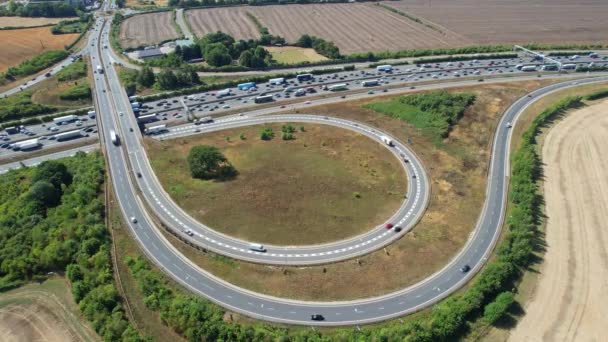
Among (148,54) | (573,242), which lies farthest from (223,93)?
(573,242)

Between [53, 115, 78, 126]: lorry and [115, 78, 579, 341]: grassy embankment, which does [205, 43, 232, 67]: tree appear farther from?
[115, 78, 579, 341]: grassy embankment

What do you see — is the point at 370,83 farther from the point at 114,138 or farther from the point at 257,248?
the point at 257,248

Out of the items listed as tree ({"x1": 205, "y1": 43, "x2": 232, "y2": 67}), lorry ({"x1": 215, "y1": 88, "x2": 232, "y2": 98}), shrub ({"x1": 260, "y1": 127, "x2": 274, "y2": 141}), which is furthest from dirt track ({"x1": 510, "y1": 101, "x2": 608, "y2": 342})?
tree ({"x1": 205, "y1": 43, "x2": 232, "y2": 67})

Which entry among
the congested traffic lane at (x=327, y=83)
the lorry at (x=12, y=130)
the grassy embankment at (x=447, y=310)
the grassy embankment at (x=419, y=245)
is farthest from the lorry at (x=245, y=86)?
the grassy embankment at (x=447, y=310)

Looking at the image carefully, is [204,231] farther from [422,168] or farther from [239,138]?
[422,168]

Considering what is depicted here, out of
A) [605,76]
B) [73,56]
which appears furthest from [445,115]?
[73,56]

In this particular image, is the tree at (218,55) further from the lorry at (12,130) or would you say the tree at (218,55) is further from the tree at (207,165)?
the tree at (207,165)
